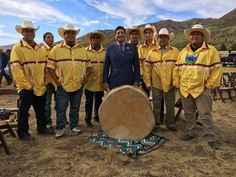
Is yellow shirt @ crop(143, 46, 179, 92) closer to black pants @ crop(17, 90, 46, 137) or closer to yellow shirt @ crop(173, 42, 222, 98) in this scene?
yellow shirt @ crop(173, 42, 222, 98)

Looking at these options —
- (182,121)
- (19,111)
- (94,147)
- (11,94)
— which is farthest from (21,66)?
(11,94)

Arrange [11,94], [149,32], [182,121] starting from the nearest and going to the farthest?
[149,32], [182,121], [11,94]

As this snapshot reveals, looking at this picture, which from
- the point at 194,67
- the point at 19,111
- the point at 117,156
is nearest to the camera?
the point at 117,156

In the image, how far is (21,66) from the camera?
5.44 m

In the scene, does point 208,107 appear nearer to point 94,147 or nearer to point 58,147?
point 94,147

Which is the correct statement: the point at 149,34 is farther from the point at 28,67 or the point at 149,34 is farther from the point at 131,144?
the point at 28,67

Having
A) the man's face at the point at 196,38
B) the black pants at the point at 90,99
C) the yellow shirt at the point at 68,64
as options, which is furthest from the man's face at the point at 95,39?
the man's face at the point at 196,38

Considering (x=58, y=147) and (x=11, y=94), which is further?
(x=11, y=94)

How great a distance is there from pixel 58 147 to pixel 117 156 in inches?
43.9

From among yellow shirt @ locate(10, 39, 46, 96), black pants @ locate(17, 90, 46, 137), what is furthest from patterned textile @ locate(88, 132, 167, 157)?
yellow shirt @ locate(10, 39, 46, 96)

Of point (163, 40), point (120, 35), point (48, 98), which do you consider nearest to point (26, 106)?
point (48, 98)

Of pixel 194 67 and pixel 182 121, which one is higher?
pixel 194 67

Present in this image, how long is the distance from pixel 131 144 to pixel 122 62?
1.50 m

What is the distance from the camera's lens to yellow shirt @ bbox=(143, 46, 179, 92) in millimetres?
5918
